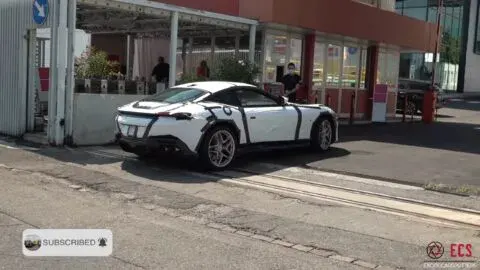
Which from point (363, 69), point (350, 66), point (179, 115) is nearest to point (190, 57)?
point (350, 66)


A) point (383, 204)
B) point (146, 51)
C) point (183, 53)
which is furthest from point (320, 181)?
point (146, 51)

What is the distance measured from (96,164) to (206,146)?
1.95 m

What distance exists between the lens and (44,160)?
10016 millimetres

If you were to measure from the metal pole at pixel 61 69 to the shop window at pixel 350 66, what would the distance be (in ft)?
37.8

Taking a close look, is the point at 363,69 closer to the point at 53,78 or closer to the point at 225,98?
the point at 225,98

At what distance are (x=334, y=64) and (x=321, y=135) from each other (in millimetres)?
8666

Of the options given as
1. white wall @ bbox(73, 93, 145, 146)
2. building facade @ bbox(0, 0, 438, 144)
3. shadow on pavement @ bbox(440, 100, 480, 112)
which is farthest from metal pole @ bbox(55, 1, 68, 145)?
shadow on pavement @ bbox(440, 100, 480, 112)

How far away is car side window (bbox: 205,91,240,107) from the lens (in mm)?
9972

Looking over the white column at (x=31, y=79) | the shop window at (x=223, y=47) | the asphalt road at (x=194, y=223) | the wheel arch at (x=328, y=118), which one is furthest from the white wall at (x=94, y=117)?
the shop window at (x=223, y=47)

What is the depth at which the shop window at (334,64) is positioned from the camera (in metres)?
19.7

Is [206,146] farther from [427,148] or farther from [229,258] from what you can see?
[427,148]

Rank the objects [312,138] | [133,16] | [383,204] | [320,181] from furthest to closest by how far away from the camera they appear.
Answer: [133,16]
[312,138]
[320,181]
[383,204]

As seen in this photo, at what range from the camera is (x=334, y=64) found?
19984 millimetres

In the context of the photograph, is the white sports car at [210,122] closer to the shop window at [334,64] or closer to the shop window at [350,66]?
the shop window at [334,64]
